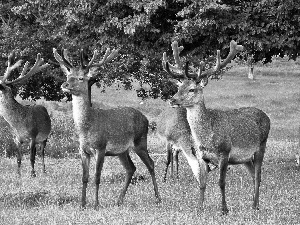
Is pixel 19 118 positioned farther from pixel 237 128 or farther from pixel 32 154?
pixel 237 128

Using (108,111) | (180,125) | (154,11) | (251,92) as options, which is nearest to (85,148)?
(108,111)

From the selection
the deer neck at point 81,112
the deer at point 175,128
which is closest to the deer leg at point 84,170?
the deer neck at point 81,112

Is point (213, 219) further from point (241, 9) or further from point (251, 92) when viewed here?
point (251, 92)

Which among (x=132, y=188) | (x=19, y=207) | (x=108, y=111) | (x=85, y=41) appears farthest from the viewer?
(x=85, y=41)

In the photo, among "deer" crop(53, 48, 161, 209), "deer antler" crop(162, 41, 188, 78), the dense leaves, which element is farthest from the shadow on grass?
the dense leaves

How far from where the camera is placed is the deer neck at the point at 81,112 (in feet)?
33.9

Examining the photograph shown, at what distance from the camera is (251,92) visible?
44031 millimetres

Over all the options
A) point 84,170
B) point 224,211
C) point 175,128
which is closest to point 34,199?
point 84,170

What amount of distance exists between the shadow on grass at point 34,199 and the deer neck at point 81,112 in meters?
1.24

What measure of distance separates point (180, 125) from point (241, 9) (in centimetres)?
318

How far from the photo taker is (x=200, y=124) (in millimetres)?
9852

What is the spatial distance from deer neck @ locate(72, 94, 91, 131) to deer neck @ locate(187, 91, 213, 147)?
1619 mm

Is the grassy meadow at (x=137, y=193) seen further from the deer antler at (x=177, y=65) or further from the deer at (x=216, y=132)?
the deer antler at (x=177, y=65)

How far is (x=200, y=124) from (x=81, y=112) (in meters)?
1.87
